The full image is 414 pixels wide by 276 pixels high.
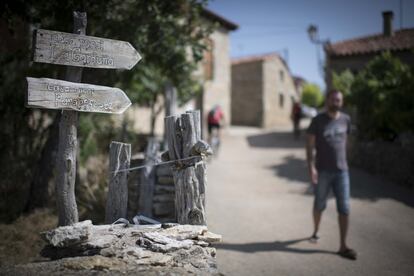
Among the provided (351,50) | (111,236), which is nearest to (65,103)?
(111,236)

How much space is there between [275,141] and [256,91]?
6.69 meters

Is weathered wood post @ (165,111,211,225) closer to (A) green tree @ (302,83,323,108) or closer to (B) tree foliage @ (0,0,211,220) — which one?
(B) tree foliage @ (0,0,211,220)

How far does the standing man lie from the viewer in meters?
4.36

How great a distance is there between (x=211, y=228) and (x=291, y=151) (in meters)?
7.90

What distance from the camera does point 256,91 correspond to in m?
21.2

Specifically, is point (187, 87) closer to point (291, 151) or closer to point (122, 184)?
point (291, 151)

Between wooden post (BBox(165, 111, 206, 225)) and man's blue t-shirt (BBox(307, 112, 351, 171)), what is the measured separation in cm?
173

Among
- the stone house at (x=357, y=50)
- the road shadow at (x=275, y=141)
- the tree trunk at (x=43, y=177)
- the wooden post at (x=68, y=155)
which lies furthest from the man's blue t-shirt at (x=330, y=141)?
the stone house at (x=357, y=50)

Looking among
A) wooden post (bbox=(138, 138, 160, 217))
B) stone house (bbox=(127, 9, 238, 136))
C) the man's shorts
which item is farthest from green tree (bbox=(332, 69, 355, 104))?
wooden post (bbox=(138, 138, 160, 217))

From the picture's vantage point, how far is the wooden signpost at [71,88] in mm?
3105

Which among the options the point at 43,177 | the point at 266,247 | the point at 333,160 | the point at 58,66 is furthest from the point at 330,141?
the point at 43,177

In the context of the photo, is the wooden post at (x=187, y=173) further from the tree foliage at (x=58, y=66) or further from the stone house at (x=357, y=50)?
the stone house at (x=357, y=50)

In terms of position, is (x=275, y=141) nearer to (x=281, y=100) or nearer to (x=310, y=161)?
(x=281, y=100)

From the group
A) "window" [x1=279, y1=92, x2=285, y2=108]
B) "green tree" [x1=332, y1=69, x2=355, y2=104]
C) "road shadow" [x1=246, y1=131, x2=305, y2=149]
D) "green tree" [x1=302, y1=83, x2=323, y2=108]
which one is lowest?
"road shadow" [x1=246, y1=131, x2=305, y2=149]
